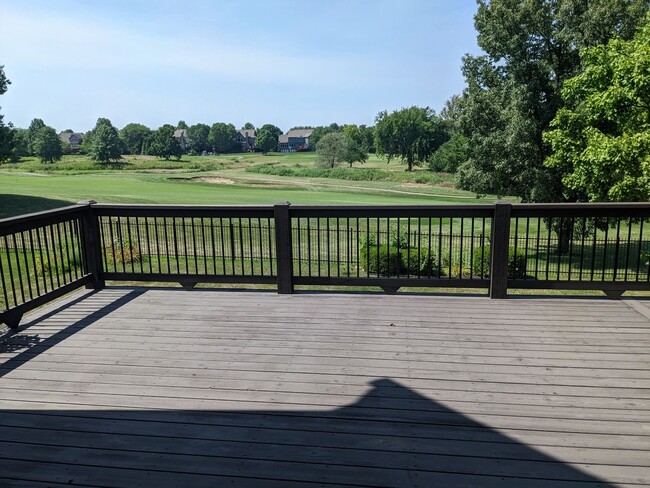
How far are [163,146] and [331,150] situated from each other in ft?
69.5

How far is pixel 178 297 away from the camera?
16.5 feet

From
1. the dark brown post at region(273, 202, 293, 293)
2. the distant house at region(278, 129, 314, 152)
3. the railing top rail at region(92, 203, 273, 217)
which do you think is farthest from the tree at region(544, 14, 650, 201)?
the distant house at region(278, 129, 314, 152)

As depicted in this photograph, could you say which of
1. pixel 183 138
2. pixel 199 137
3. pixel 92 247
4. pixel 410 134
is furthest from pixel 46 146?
pixel 199 137

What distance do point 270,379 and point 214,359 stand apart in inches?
22.2

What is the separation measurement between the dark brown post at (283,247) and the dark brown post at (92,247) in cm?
207

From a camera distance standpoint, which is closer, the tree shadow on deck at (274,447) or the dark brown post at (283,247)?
the tree shadow on deck at (274,447)

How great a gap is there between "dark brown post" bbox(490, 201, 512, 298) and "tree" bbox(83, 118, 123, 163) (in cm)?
4761

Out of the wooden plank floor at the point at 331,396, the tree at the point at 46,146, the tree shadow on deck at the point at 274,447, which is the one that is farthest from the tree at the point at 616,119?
the tree at the point at 46,146

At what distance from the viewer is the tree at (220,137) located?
301 ft

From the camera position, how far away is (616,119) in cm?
1066

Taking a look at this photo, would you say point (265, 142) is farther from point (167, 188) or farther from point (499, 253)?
point (499, 253)

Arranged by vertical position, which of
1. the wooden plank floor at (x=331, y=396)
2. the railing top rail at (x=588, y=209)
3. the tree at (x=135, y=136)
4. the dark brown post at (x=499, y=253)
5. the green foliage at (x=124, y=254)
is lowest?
the green foliage at (x=124, y=254)

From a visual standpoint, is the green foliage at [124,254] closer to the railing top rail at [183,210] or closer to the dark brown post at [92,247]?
the dark brown post at [92,247]

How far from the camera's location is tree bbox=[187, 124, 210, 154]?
89188mm
